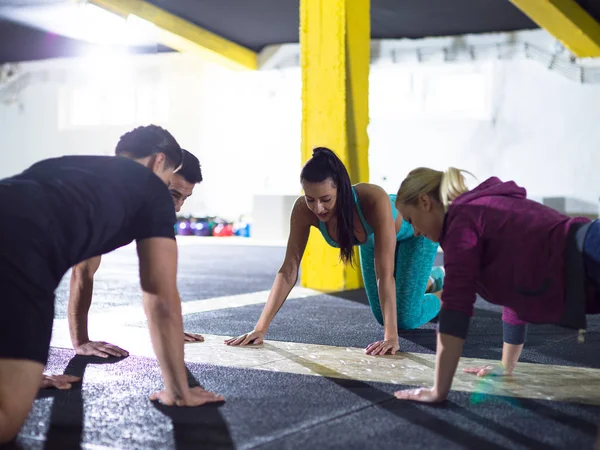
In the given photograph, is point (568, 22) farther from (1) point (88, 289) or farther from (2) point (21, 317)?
(2) point (21, 317)

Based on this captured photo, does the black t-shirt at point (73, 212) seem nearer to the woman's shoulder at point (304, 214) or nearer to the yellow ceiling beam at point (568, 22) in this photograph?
the woman's shoulder at point (304, 214)

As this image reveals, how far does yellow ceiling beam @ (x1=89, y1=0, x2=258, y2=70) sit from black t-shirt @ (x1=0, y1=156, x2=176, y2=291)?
8330 mm

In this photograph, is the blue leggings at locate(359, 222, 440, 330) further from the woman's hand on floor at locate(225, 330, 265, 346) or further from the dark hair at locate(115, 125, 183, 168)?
the dark hair at locate(115, 125, 183, 168)

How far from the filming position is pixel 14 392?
1.95 metres

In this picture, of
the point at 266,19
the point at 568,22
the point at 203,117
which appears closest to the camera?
the point at 568,22

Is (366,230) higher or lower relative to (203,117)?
lower

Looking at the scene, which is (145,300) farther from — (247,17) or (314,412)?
(247,17)

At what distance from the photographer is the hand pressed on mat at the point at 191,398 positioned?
2.36 metres

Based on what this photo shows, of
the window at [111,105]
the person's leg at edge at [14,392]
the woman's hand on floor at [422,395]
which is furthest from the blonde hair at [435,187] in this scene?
the window at [111,105]

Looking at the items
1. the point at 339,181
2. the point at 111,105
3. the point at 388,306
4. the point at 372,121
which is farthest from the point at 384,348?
the point at 111,105

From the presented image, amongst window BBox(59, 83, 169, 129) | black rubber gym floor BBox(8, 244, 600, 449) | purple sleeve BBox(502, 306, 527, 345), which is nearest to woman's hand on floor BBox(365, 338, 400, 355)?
black rubber gym floor BBox(8, 244, 600, 449)

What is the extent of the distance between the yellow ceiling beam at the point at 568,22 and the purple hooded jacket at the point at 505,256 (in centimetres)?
781

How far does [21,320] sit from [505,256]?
1383 millimetres

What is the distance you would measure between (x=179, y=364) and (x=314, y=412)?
44cm
